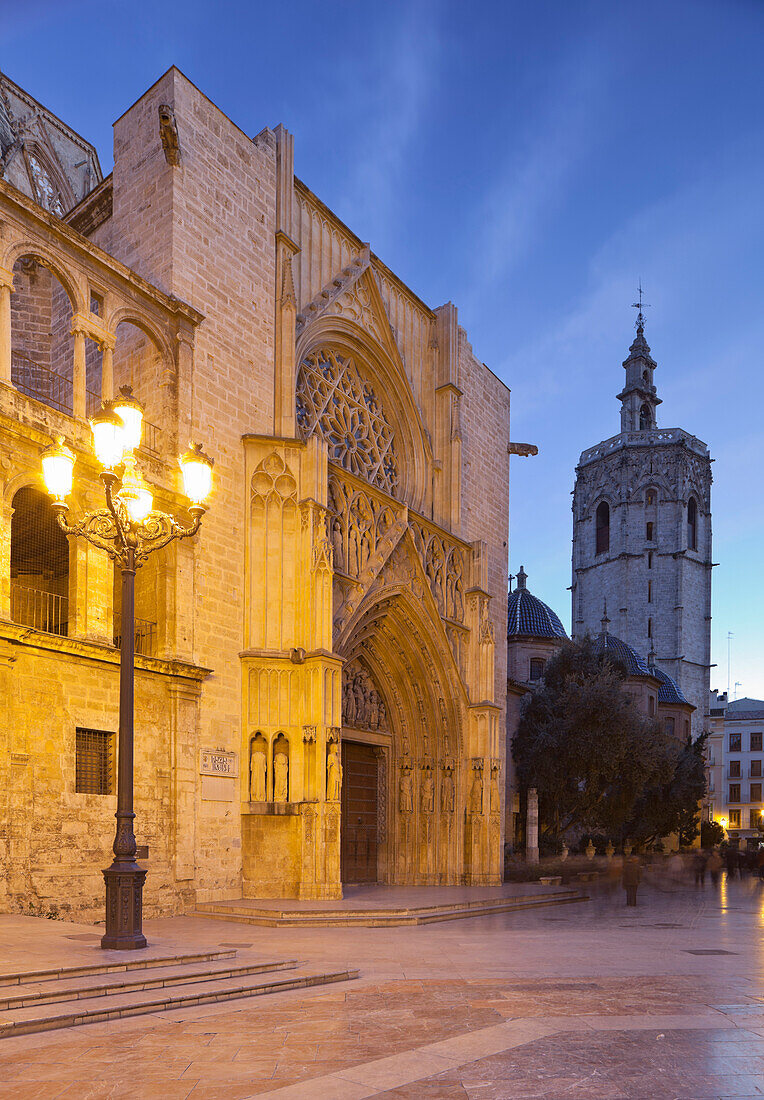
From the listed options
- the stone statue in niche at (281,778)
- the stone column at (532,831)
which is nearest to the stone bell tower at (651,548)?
the stone column at (532,831)

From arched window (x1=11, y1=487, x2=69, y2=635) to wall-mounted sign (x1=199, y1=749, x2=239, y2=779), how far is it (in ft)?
10.6

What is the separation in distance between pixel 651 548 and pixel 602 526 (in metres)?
4.75

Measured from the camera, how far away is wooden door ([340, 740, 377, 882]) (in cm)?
2255

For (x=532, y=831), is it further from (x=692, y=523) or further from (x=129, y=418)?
(x=692, y=523)

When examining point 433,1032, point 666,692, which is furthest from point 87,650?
point 666,692

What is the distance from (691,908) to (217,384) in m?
14.8

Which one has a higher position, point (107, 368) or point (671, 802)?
point (107, 368)

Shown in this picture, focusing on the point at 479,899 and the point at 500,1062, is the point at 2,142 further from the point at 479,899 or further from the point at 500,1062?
the point at 500,1062

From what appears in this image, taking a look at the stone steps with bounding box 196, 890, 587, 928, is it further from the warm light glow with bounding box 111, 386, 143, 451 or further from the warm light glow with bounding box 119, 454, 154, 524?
the warm light glow with bounding box 111, 386, 143, 451

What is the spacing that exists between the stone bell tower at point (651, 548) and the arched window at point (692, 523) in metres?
0.07

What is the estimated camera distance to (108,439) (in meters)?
10.1

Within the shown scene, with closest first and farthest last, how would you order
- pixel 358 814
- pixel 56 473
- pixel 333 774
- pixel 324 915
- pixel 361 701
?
pixel 56 473
pixel 324 915
pixel 333 774
pixel 358 814
pixel 361 701

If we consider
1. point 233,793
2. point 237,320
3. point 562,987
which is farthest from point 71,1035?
point 237,320

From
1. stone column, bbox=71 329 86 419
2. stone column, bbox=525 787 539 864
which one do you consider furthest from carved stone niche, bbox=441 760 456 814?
stone column, bbox=71 329 86 419
